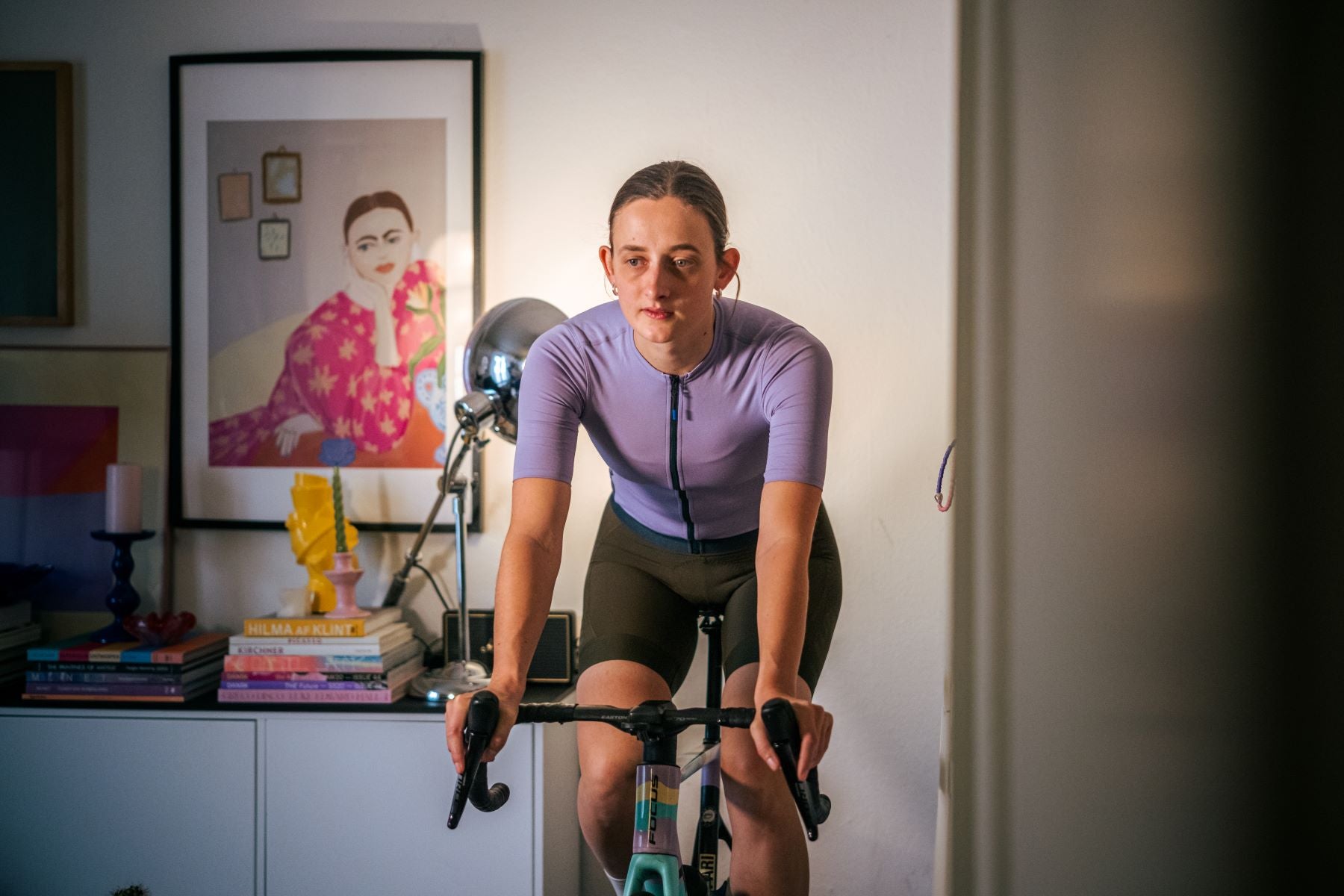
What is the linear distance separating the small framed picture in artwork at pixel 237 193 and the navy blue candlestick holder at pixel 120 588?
78 cm

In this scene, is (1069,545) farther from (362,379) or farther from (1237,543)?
(362,379)

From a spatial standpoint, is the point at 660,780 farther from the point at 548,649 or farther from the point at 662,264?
the point at 548,649

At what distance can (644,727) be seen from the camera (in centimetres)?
103

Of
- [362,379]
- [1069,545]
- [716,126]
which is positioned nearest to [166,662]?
[362,379]

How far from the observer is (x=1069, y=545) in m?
0.18

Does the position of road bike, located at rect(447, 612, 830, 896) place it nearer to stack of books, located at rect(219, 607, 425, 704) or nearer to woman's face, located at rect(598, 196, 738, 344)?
woman's face, located at rect(598, 196, 738, 344)

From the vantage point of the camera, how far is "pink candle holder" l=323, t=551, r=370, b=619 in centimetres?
189

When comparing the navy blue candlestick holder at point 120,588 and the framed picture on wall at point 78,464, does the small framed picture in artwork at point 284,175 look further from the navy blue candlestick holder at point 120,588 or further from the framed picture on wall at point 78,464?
the navy blue candlestick holder at point 120,588

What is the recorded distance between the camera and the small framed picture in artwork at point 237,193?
2125 millimetres

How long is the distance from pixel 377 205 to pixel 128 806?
54.9 inches

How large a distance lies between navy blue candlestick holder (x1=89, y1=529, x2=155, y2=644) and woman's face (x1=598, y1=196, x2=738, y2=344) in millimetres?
1379

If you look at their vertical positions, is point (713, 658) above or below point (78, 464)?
below

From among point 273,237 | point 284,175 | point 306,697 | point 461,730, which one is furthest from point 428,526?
point 461,730

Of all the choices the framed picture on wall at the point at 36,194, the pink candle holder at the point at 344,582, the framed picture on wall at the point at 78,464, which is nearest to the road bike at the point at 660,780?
the pink candle holder at the point at 344,582
